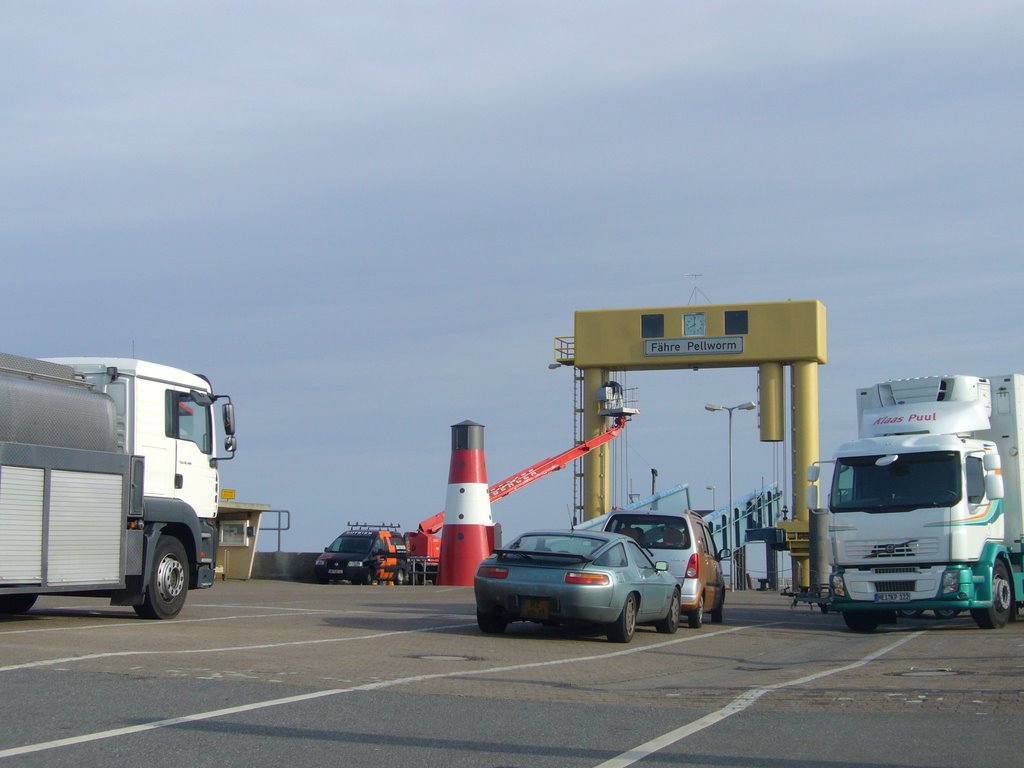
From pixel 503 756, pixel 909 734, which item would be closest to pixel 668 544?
pixel 909 734

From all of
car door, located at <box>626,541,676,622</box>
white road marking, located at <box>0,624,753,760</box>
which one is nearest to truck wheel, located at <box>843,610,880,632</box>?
car door, located at <box>626,541,676,622</box>

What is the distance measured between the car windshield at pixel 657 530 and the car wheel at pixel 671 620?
1.60m

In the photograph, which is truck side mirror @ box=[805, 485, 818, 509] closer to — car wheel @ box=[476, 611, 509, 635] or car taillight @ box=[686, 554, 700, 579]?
car taillight @ box=[686, 554, 700, 579]

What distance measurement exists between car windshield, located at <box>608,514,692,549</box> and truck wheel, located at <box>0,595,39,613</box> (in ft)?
28.0

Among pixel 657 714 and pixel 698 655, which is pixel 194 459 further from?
pixel 657 714

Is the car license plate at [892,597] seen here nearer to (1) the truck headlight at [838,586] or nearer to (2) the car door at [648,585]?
(1) the truck headlight at [838,586]

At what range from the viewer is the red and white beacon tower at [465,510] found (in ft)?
117

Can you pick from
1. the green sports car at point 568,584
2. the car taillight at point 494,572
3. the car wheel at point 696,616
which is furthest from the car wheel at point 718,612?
the car taillight at point 494,572

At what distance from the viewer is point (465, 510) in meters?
35.7

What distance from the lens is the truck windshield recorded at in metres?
19.0

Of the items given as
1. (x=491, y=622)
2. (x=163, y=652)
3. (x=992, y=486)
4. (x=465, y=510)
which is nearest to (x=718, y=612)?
(x=992, y=486)

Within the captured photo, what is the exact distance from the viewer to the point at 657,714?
9.27 m

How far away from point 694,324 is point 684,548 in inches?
1234

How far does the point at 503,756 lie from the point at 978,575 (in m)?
13.6
